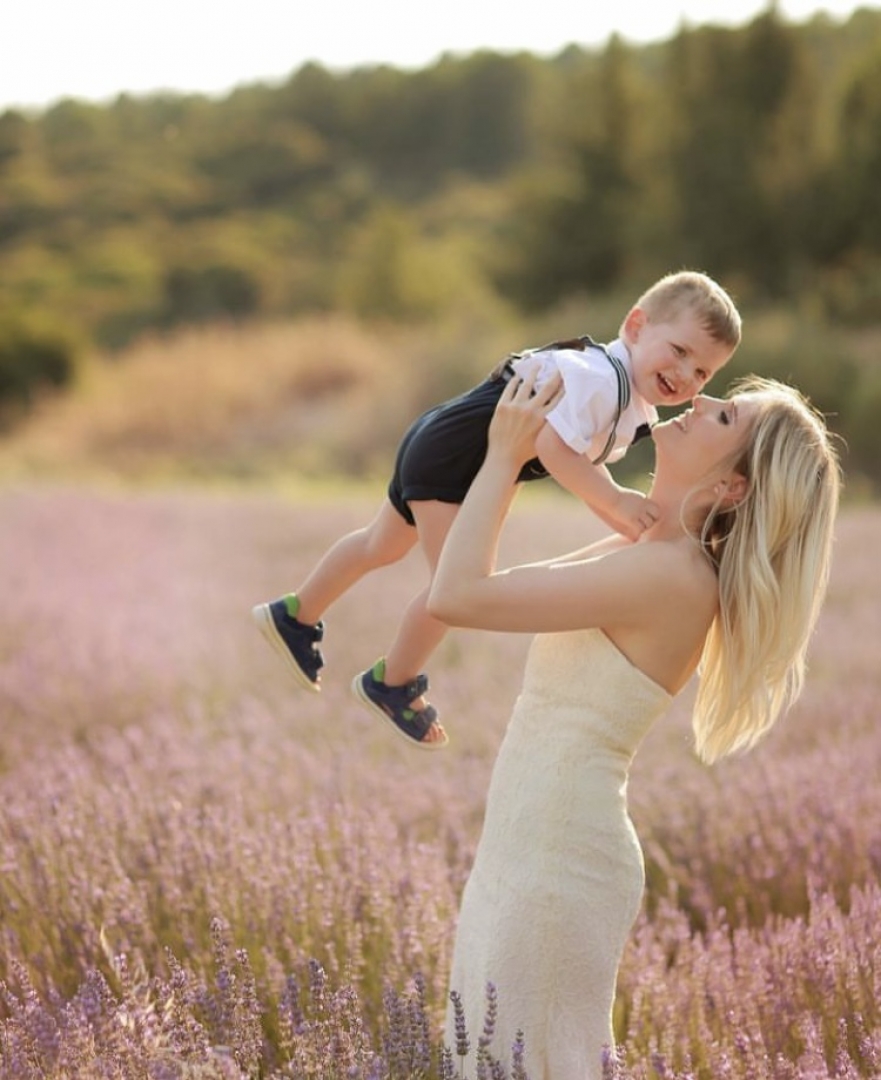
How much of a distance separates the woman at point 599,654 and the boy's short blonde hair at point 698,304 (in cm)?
28

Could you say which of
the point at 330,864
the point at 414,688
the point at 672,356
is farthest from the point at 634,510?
the point at 330,864

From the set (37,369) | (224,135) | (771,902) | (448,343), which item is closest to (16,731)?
(771,902)

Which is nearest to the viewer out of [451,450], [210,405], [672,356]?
[672,356]

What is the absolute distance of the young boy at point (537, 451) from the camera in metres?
2.38

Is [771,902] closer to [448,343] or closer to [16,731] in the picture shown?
[16,731]

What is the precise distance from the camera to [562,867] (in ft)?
7.19

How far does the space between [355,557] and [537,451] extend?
0.59m

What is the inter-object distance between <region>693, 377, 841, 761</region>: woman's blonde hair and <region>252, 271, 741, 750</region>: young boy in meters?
0.15

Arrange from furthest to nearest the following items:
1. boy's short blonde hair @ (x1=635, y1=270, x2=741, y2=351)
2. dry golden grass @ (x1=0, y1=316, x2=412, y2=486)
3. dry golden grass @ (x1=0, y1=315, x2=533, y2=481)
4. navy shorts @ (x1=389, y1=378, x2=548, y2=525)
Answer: dry golden grass @ (x1=0, y1=316, x2=412, y2=486) → dry golden grass @ (x1=0, y1=315, x2=533, y2=481) → navy shorts @ (x1=389, y1=378, x2=548, y2=525) → boy's short blonde hair @ (x1=635, y1=270, x2=741, y2=351)

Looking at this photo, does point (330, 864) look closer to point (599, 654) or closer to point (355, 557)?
point (355, 557)

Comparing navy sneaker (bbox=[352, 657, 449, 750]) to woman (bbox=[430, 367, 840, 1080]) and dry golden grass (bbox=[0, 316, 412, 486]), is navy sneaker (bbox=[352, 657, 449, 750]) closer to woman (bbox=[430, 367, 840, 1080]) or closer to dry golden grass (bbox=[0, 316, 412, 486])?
woman (bbox=[430, 367, 840, 1080])

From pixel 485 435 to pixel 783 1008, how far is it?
109cm

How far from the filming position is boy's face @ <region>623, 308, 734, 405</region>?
2.51 metres

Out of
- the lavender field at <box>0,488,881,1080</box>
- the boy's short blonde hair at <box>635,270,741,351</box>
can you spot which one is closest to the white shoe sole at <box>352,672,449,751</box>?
the lavender field at <box>0,488,881,1080</box>
